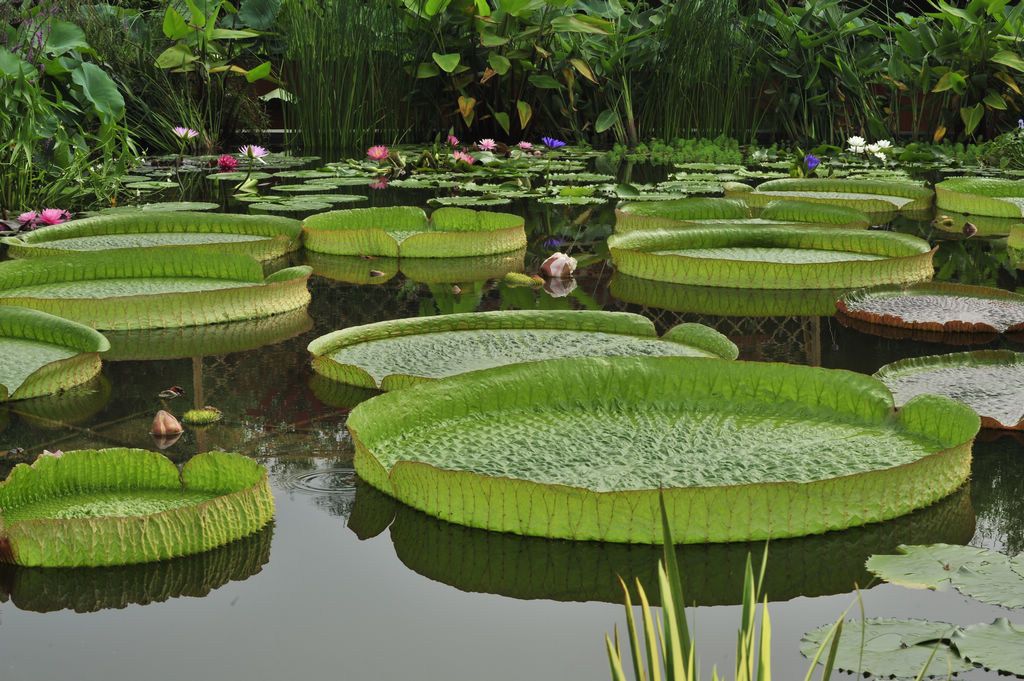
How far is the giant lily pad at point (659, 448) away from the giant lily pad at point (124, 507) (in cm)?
25

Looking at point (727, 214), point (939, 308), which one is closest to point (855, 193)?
point (727, 214)

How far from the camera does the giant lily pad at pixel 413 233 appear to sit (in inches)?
180

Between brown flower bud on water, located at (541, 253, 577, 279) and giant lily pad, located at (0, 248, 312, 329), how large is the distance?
921mm

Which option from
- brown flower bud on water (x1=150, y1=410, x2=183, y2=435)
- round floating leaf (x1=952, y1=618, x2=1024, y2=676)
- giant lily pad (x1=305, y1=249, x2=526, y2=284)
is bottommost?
round floating leaf (x1=952, y1=618, x2=1024, y2=676)

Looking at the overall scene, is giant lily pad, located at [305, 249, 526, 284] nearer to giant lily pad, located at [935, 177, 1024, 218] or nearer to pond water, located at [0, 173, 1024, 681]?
pond water, located at [0, 173, 1024, 681]

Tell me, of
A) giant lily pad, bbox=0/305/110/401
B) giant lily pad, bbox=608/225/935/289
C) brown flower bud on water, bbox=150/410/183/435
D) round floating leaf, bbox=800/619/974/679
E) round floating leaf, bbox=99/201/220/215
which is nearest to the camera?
round floating leaf, bbox=800/619/974/679

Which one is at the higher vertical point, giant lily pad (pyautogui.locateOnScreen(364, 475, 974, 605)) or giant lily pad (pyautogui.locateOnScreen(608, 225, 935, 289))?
giant lily pad (pyautogui.locateOnScreen(608, 225, 935, 289))

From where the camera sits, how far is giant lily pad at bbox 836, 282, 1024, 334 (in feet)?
10.7

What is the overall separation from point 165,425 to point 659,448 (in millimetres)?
979

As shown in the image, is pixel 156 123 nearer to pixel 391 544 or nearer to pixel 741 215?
pixel 741 215

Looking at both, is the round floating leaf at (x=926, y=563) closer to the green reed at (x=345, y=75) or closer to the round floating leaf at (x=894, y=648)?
the round floating leaf at (x=894, y=648)

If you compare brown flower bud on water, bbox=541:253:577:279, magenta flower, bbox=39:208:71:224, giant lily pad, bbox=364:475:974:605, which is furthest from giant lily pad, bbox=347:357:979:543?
magenta flower, bbox=39:208:71:224

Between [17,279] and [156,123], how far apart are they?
638 centimetres

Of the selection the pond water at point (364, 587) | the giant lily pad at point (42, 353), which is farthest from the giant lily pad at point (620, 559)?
the giant lily pad at point (42, 353)
